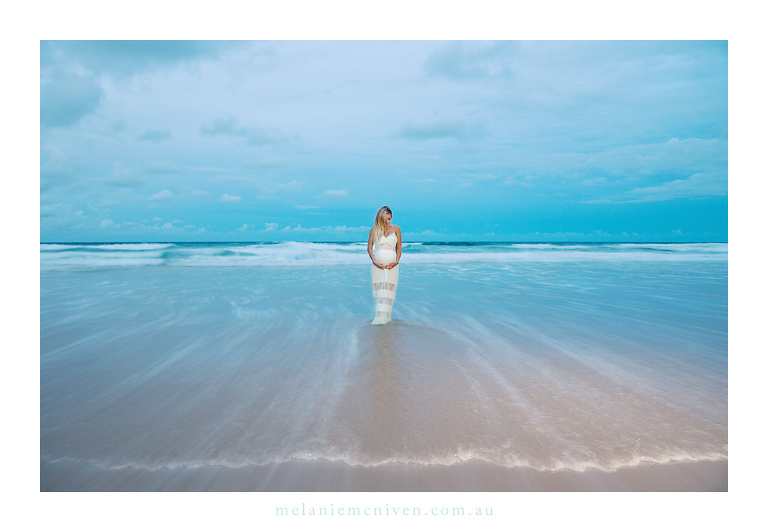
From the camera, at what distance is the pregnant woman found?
20.1 feet

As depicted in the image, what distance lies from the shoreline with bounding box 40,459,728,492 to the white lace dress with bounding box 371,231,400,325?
375cm

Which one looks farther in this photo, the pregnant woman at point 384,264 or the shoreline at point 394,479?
the pregnant woman at point 384,264

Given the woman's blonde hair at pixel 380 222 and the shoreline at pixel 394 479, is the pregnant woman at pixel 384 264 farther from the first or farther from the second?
the shoreline at pixel 394 479

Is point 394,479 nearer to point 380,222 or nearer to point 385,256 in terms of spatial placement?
point 385,256

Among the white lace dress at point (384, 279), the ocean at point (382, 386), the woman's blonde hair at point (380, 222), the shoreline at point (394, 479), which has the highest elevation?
the woman's blonde hair at point (380, 222)

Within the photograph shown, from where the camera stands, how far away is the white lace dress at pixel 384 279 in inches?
241

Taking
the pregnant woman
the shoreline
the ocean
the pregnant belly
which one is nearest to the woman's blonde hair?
the pregnant woman

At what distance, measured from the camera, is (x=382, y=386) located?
358 centimetres

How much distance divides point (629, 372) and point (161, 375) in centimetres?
470

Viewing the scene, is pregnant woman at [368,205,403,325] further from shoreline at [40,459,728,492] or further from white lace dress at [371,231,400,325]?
shoreline at [40,459,728,492]

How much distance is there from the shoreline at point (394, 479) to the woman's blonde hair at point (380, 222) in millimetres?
4144

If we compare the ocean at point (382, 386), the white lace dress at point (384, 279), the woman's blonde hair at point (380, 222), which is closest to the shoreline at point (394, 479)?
the ocean at point (382, 386)

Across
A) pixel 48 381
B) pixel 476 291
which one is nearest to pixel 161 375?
pixel 48 381
